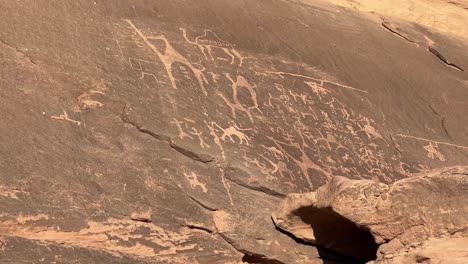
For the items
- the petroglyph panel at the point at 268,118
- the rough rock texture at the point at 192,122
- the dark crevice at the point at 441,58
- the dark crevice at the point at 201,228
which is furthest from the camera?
the dark crevice at the point at 441,58

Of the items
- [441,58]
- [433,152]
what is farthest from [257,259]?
[441,58]

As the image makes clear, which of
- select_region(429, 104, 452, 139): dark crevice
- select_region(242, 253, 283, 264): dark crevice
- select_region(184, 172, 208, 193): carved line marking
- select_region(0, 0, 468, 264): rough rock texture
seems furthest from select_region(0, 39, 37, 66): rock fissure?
select_region(429, 104, 452, 139): dark crevice

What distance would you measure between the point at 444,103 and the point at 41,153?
8.60 feet

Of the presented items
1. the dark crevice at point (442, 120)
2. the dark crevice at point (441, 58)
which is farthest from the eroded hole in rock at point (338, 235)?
the dark crevice at point (441, 58)

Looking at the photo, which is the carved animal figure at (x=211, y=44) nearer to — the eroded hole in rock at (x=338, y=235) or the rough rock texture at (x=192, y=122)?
the rough rock texture at (x=192, y=122)

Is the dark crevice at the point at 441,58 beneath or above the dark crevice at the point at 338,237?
above

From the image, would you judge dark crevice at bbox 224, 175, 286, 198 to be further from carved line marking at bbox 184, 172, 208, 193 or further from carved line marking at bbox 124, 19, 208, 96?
carved line marking at bbox 124, 19, 208, 96

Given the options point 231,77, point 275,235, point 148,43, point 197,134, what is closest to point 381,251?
point 275,235

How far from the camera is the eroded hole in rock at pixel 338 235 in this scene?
346cm

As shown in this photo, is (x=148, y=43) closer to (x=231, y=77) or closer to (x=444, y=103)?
(x=231, y=77)

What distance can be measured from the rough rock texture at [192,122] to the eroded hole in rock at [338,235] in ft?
0.22

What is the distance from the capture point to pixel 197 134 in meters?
3.69

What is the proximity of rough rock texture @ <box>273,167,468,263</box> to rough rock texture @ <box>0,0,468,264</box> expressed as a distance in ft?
1.43

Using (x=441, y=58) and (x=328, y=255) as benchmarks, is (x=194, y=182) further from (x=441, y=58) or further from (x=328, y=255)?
(x=441, y=58)
